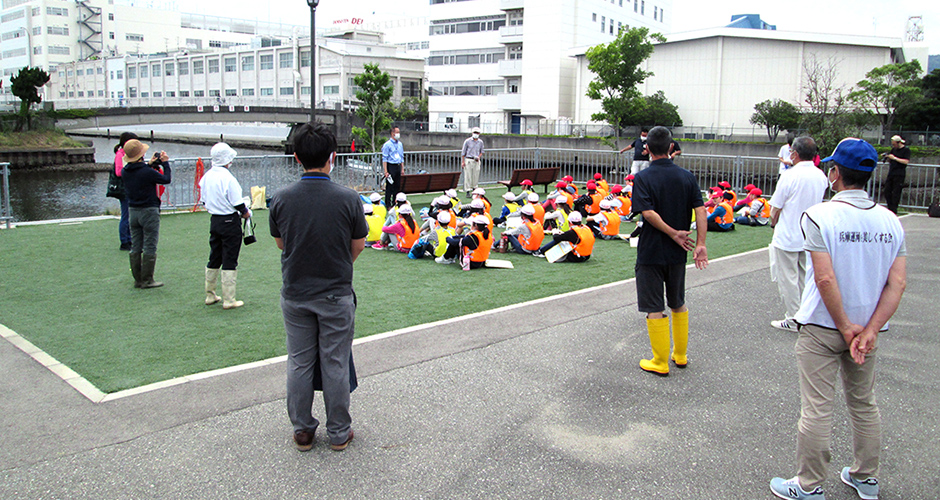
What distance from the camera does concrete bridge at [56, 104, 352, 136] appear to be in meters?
57.3

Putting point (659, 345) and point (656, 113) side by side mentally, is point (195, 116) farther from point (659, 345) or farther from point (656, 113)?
point (659, 345)

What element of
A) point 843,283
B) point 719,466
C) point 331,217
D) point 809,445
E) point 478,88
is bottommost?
point 719,466

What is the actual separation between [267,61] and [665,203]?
90.9 m

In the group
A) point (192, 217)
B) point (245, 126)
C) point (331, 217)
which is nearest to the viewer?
point (331, 217)

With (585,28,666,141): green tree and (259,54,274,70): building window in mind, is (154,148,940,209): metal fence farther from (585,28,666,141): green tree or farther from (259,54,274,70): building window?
(259,54,274,70): building window

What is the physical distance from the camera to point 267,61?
290 ft

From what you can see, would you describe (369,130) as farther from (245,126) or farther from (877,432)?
(245,126)

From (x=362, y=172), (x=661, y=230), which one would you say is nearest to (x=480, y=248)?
(x=661, y=230)

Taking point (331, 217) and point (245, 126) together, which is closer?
point (331, 217)

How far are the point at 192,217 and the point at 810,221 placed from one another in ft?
47.4

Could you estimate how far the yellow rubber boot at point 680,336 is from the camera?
230 inches

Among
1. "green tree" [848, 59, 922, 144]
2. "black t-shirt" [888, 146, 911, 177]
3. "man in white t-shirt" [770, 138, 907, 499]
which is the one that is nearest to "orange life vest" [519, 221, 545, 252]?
"man in white t-shirt" [770, 138, 907, 499]

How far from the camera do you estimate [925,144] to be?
35812mm

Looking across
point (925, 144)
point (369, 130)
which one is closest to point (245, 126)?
point (369, 130)
